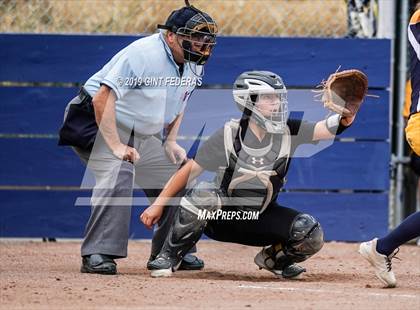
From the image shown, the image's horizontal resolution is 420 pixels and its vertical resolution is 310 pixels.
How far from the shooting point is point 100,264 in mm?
6098

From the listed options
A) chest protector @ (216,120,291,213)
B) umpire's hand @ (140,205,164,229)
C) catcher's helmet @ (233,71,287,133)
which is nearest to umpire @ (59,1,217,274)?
umpire's hand @ (140,205,164,229)

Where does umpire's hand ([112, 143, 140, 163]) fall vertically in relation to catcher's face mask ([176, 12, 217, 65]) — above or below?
below

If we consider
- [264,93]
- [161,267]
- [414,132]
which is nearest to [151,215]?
[161,267]

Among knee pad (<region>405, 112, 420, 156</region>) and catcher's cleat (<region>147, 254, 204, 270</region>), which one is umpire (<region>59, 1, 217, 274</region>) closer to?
catcher's cleat (<region>147, 254, 204, 270</region>)

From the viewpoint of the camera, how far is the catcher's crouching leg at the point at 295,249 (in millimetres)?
5930

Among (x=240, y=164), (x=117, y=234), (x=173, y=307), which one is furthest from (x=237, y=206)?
(x=173, y=307)

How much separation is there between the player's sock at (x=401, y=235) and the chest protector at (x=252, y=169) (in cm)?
85

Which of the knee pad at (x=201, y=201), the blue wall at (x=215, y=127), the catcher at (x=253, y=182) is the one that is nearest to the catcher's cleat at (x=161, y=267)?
the catcher at (x=253, y=182)

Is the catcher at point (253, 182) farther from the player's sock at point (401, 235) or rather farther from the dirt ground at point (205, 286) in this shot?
the player's sock at point (401, 235)

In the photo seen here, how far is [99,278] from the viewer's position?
5.88 meters

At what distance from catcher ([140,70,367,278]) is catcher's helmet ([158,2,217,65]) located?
36cm

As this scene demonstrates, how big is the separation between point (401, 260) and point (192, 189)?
2.31m

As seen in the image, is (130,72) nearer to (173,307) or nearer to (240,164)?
(240,164)

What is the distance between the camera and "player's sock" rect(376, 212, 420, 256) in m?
5.42
